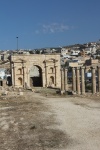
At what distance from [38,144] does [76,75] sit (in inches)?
1157

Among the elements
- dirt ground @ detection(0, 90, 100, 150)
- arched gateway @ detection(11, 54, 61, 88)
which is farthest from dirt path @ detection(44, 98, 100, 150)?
arched gateway @ detection(11, 54, 61, 88)

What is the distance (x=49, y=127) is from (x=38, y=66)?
110 ft

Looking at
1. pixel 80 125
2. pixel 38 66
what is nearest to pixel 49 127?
pixel 80 125

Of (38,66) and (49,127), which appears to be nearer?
(49,127)

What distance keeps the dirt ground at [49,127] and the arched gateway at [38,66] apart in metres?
23.3

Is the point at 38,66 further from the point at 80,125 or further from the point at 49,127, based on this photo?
the point at 49,127

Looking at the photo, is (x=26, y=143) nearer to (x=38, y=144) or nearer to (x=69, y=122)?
(x=38, y=144)

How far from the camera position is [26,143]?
642 inches

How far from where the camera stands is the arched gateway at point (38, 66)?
51562 mm

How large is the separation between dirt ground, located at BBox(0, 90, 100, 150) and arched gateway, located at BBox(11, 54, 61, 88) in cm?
2326

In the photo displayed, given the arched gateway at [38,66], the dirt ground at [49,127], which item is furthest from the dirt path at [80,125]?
the arched gateway at [38,66]

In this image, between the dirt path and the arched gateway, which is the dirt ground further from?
the arched gateway

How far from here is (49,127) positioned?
19.7 metres

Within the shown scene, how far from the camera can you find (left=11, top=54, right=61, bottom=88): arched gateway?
5156cm
